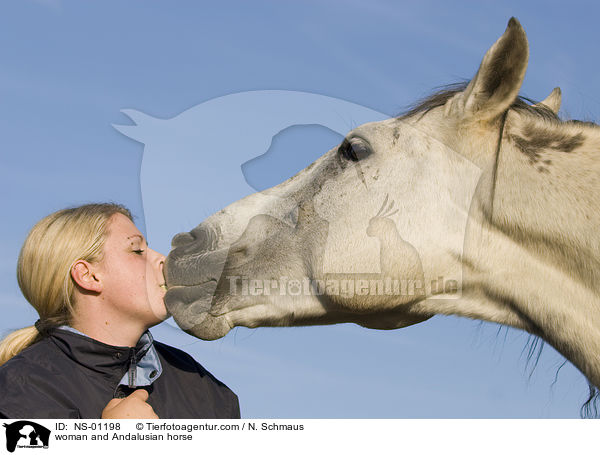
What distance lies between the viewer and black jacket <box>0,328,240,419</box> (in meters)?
2.78

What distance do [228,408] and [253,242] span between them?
110 centimetres

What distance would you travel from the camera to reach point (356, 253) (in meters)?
3.10

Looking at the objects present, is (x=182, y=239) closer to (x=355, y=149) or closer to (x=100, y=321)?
(x=100, y=321)

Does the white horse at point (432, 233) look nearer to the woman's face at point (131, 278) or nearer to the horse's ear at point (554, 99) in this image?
the woman's face at point (131, 278)

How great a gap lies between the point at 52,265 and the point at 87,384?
74 cm

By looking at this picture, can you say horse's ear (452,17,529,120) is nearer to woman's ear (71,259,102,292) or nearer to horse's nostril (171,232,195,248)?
horse's nostril (171,232,195,248)

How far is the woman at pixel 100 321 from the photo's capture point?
308 centimetres

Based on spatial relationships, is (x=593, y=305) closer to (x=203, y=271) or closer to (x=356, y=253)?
(x=356, y=253)

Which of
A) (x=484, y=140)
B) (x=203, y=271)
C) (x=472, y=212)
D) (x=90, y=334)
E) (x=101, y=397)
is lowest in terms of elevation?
(x=101, y=397)

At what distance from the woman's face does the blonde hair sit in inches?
2.8

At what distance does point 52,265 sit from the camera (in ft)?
11.0

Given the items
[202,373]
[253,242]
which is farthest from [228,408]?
[253,242]
